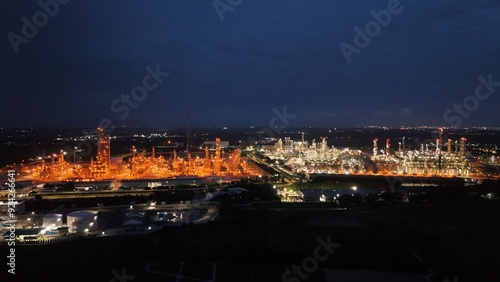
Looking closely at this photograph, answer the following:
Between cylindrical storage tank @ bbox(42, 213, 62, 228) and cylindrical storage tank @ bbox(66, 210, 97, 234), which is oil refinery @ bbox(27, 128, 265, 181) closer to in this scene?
cylindrical storage tank @ bbox(42, 213, 62, 228)

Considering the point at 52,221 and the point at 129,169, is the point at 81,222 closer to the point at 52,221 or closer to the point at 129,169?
the point at 52,221

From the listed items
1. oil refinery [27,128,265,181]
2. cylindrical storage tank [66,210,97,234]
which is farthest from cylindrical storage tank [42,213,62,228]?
oil refinery [27,128,265,181]

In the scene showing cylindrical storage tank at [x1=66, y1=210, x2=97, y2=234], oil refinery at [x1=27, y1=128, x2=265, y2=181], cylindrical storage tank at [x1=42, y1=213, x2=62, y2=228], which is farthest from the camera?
oil refinery at [x1=27, y1=128, x2=265, y2=181]

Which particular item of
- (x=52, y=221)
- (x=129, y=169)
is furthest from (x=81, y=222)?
(x=129, y=169)

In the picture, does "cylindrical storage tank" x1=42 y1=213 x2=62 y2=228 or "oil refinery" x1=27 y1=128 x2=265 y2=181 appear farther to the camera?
"oil refinery" x1=27 y1=128 x2=265 y2=181

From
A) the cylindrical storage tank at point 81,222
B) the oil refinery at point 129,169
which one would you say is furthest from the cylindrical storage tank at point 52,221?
the oil refinery at point 129,169

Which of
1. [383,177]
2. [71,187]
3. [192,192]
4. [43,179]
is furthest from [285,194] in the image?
[43,179]

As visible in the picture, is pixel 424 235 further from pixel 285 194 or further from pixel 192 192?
pixel 192 192

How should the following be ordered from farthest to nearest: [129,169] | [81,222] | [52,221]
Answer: [129,169] < [52,221] < [81,222]

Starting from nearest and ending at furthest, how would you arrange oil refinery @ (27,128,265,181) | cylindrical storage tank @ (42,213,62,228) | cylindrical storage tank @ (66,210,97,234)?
cylindrical storage tank @ (66,210,97,234)
cylindrical storage tank @ (42,213,62,228)
oil refinery @ (27,128,265,181)

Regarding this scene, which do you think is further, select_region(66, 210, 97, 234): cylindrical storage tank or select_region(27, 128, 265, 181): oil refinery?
select_region(27, 128, 265, 181): oil refinery
